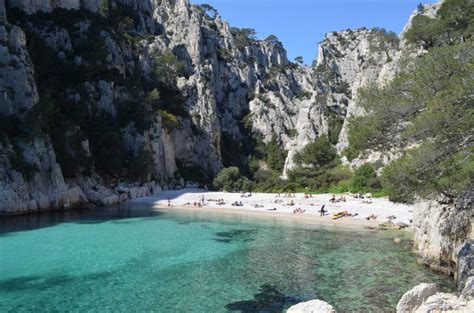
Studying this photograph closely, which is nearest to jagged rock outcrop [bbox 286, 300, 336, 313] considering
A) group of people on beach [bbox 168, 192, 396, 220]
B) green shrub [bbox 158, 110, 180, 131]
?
group of people on beach [bbox 168, 192, 396, 220]

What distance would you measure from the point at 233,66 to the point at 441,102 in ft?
284

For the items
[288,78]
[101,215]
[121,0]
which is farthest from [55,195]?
[288,78]

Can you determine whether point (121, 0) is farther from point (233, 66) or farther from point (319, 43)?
point (319, 43)

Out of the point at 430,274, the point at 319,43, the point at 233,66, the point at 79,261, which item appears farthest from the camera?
the point at 319,43

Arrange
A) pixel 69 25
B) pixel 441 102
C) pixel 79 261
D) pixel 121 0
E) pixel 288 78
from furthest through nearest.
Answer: pixel 288 78, pixel 121 0, pixel 69 25, pixel 79 261, pixel 441 102

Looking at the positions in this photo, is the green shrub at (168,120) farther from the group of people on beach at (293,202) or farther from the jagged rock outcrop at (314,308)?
the jagged rock outcrop at (314,308)

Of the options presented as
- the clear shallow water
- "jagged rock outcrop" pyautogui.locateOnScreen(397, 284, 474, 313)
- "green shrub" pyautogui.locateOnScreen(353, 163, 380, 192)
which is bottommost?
the clear shallow water

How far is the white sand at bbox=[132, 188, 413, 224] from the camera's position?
34656mm

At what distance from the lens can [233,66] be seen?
94875 millimetres

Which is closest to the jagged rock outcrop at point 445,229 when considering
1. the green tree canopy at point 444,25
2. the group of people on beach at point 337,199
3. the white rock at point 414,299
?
the white rock at point 414,299

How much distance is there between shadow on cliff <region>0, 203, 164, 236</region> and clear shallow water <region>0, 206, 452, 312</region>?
29 centimetres

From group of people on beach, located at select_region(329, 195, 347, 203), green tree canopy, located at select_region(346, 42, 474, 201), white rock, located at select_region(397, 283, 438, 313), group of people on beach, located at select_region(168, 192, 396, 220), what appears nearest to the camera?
white rock, located at select_region(397, 283, 438, 313)

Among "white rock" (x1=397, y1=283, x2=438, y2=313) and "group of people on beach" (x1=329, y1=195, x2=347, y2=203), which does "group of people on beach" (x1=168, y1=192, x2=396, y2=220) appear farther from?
"white rock" (x1=397, y1=283, x2=438, y2=313)

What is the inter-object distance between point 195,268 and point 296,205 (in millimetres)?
25014
